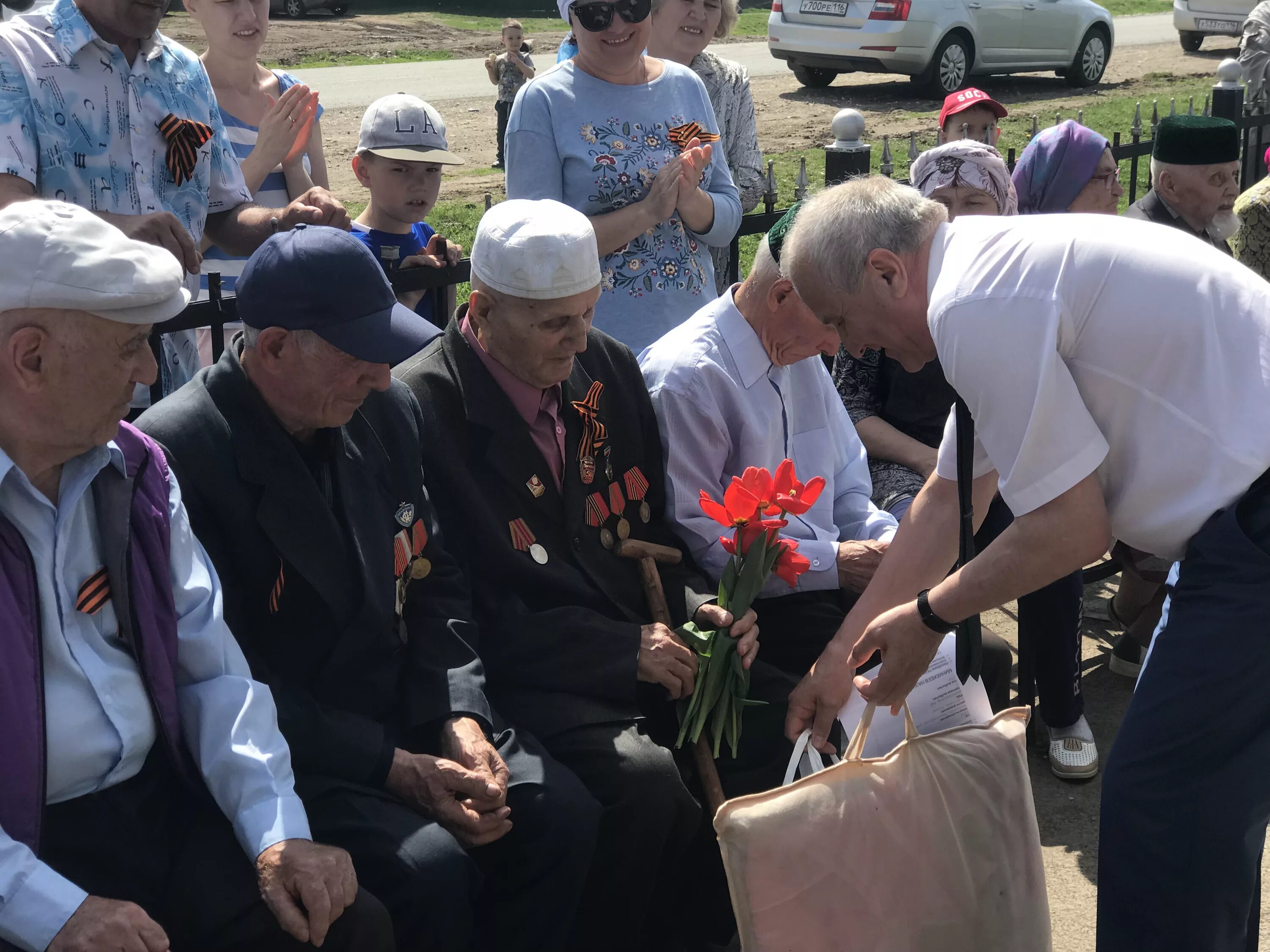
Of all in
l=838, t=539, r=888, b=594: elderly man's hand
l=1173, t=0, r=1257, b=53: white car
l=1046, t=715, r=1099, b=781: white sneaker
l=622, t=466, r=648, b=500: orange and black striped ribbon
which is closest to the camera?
l=622, t=466, r=648, b=500: orange and black striped ribbon

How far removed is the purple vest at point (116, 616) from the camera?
2074 millimetres

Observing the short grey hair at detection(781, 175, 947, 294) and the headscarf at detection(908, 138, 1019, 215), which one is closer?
the short grey hair at detection(781, 175, 947, 294)

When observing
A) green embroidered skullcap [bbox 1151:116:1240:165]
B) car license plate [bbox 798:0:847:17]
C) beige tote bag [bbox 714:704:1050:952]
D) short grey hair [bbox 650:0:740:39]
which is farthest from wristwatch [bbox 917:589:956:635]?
car license plate [bbox 798:0:847:17]

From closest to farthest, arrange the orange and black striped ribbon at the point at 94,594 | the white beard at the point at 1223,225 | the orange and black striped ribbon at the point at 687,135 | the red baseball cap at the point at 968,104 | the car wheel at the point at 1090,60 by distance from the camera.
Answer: the orange and black striped ribbon at the point at 94,594 < the orange and black striped ribbon at the point at 687,135 < the white beard at the point at 1223,225 < the red baseball cap at the point at 968,104 < the car wheel at the point at 1090,60

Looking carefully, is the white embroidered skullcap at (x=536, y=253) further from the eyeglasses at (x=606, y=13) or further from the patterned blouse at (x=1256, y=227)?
the patterned blouse at (x=1256, y=227)

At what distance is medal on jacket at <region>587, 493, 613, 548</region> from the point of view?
3.12 m

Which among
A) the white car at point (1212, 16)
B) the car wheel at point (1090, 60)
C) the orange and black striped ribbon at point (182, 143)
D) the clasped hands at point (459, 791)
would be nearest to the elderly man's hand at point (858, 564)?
the clasped hands at point (459, 791)

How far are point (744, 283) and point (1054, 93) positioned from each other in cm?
1435

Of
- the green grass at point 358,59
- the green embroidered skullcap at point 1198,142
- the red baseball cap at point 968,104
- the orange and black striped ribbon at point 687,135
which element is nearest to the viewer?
the orange and black striped ribbon at point 687,135

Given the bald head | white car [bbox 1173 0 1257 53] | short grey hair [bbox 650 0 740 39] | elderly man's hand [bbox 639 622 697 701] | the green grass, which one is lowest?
elderly man's hand [bbox 639 622 697 701]

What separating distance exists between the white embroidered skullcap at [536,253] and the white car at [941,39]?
12.8m

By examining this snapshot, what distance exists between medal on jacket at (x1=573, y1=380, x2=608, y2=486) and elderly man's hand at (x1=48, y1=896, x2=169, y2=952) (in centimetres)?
141

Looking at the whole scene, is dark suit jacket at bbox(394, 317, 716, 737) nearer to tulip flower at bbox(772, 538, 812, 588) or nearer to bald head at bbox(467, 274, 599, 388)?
bald head at bbox(467, 274, 599, 388)

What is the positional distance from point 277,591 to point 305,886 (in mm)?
590
